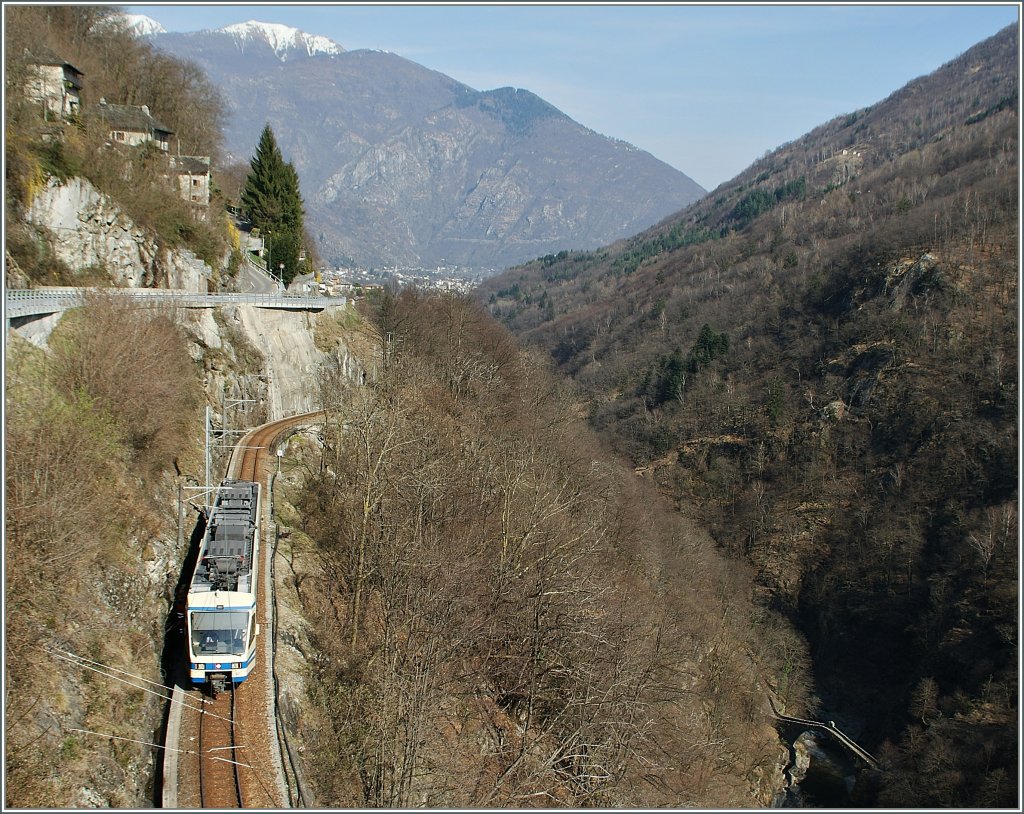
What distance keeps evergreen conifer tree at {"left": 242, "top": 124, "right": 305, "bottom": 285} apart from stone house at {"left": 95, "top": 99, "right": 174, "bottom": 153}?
1245 cm

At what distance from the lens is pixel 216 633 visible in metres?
18.6

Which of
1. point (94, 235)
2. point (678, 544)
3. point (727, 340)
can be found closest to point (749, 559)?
point (678, 544)

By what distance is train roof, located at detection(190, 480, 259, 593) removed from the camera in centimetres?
1947

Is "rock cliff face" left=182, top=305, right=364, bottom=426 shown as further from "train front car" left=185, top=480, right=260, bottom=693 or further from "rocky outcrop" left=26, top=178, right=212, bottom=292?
"train front car" left=185, top=480, right=260, bottom=693

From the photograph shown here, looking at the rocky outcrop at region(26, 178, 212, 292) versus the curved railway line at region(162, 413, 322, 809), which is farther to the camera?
the rocky outcrop at region(26, 178, 212, 292)

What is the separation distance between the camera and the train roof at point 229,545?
1947 centimetres

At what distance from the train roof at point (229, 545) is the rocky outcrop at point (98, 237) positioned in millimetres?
16168

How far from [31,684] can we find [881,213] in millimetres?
168833

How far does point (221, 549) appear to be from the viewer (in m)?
21.4

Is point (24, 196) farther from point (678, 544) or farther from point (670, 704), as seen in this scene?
point (678, 544)

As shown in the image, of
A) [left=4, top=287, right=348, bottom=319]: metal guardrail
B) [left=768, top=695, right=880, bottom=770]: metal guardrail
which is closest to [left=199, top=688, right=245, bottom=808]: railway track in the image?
[left=4, top=287, right=348, bottom=319]: metal guardrail

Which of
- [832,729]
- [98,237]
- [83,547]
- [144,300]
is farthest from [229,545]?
[832,729]

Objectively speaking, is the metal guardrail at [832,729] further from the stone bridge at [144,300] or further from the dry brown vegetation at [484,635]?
the stone bridge at [144,300]

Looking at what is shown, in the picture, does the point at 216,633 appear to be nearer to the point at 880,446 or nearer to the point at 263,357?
the point at 263,357
